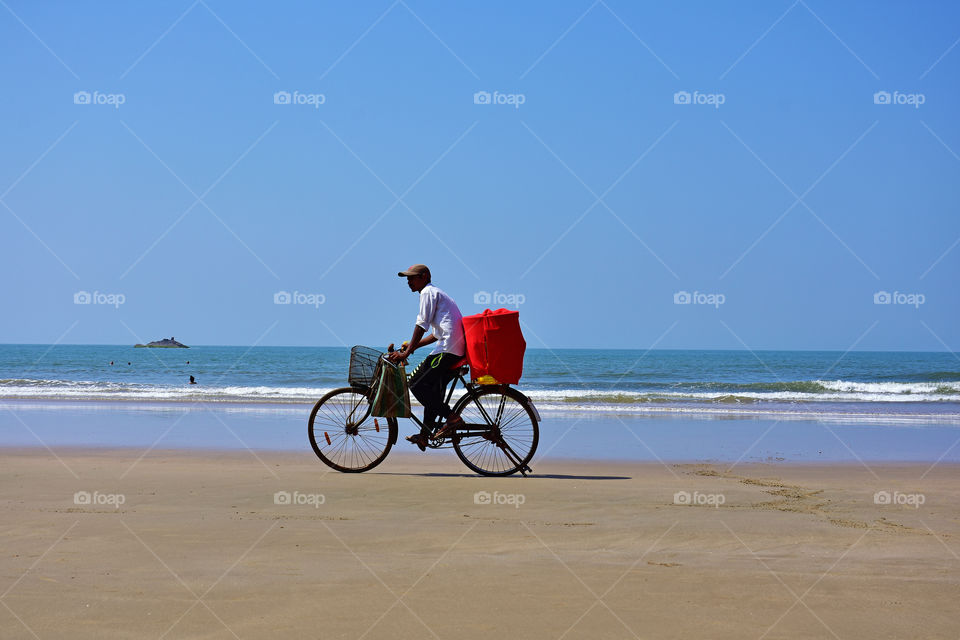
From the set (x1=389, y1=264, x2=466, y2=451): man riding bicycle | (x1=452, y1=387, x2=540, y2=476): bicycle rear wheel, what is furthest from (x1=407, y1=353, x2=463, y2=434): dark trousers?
(x1=452, y1=387, x2=540, y2=476): bicycle rear wheel

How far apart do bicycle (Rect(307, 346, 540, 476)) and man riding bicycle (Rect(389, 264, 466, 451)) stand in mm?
78

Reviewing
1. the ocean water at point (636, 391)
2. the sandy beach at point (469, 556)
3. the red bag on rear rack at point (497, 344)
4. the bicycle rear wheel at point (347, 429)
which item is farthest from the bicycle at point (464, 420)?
the ocean water at point (636, 391)

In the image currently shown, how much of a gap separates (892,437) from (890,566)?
9151 millimetres

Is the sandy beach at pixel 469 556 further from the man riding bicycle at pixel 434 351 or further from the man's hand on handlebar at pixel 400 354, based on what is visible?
the man's hand on handlebar at pixel 400 354

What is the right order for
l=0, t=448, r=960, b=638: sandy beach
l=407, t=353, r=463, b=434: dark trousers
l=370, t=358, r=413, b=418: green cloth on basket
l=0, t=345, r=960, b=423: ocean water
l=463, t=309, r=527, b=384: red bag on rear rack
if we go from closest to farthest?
l=0, t=448, r=960, b=638: sandy beach, l=463, t=309, r=527, b=384: red bag on rear rack, l=407, t=353, r=463, b=434: dark trousers, l=370, t=358, r=413, b=418: green cloth on basket, l=0, t=345, r=960, b=423: ocean water

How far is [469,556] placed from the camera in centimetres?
455

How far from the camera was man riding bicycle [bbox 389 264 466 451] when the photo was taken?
7711mm

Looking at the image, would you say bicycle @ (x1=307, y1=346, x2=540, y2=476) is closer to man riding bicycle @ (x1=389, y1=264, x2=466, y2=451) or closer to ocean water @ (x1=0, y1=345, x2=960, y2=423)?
man riding bicycle @ (x1=389, y1=264, x2=466, y2=451)

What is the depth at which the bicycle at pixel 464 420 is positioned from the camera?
25.9 feet

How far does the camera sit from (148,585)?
388 cm

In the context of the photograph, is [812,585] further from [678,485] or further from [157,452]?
[157,452]

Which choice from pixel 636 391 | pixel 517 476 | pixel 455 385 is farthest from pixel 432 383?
pixel 636 391

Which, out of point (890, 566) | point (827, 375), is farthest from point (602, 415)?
point (827, 375)

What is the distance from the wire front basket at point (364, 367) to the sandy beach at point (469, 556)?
916 mm
